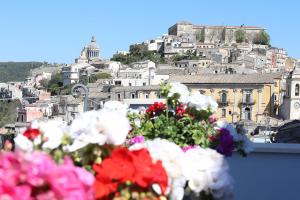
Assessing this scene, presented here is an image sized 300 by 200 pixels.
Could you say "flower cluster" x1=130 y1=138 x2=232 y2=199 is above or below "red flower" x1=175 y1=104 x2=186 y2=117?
below

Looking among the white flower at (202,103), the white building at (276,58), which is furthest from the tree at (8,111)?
the white building at (276,58)

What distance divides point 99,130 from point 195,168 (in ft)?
1.48

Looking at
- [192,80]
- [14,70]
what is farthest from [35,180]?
[14,70]

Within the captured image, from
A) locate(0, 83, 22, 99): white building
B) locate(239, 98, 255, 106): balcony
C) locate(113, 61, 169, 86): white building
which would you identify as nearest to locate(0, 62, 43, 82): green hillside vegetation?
locate(0, 83, 22, 99): white building

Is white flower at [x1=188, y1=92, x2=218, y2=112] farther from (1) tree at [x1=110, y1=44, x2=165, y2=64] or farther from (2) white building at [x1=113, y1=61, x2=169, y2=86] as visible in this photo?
(1) tree at [x1=110, y1=44, x2=165, y2=64]

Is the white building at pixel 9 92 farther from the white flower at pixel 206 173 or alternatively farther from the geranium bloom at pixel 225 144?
the white flower at pixel 206 173

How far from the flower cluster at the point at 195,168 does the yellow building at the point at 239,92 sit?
45.8 meters

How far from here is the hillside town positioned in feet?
75.2

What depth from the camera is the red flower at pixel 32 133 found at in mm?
2056

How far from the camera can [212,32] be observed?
373 ft

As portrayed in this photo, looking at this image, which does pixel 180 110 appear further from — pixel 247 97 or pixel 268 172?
pixel 247 97

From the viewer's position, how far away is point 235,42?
362ft

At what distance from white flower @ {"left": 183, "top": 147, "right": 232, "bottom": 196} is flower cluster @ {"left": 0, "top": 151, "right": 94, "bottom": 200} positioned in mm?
758

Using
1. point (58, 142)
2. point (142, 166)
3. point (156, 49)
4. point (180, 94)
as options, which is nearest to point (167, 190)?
point (142, 166)
